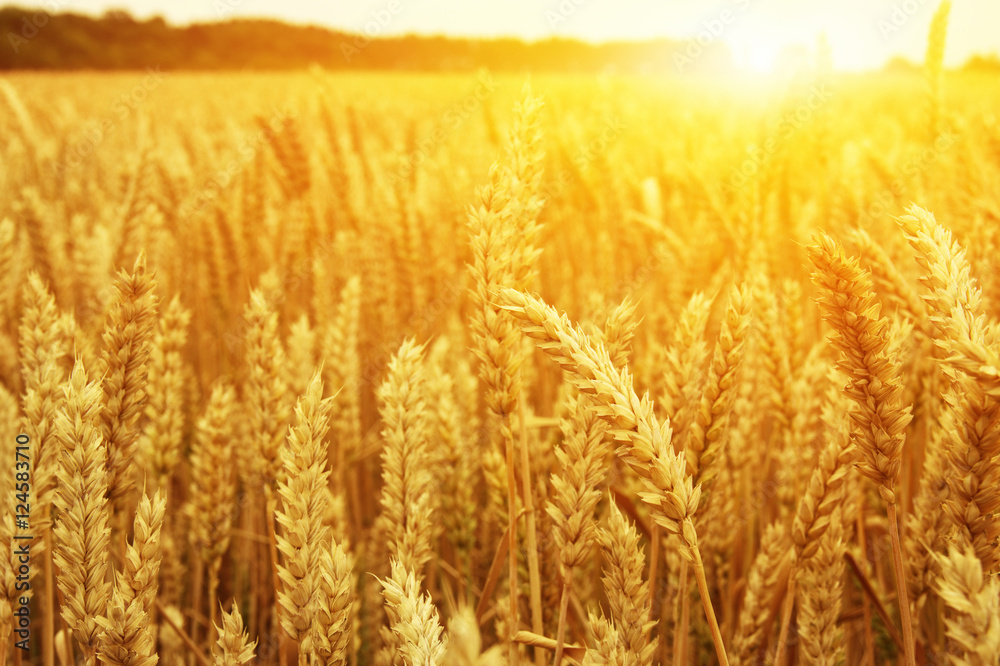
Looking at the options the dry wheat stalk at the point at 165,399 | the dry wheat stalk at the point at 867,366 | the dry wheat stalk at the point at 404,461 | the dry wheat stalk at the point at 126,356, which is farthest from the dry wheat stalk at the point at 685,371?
the dry wheat stalk at the point at 165,399

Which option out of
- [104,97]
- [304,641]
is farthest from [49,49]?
[304,641]

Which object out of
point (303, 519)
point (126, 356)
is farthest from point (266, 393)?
point (303, 519)

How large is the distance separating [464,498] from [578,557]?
53 centimetres

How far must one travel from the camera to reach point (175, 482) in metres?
2.11

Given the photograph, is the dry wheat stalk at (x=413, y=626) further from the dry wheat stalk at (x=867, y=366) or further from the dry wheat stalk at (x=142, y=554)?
the dry wheat stalk at (x=867, y=366)

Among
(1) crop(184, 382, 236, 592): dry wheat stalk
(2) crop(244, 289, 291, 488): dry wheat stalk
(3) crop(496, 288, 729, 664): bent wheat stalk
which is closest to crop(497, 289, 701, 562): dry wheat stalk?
(3) crop(496, 288, 729, 664): bent wheat stalk

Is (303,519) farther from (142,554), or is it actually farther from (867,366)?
(867,366)

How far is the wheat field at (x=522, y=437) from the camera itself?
0.65 m

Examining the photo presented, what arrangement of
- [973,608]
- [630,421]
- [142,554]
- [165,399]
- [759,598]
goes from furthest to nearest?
[165,399] < [759,598] < [142,554] < [630,421] < [973,608]

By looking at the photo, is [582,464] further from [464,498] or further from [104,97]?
[104,97]

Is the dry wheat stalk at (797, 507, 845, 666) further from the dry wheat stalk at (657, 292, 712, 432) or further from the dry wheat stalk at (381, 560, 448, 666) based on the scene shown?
the dry wheat stalk at (381, 560, 448, 666)

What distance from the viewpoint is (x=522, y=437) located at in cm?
82

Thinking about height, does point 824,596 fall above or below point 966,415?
below

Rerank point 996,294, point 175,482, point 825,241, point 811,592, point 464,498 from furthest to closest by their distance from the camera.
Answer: point 175,482, point 996,294, point 464,498, point 811,592, point 825,241
